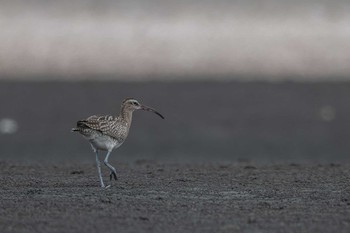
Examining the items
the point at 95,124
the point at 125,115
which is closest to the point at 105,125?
the point at 95,124

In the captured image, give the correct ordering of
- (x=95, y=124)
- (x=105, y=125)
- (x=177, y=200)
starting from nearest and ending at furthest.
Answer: (x=177, y=200) → (x=95, y=124) → (x=105, y=125)

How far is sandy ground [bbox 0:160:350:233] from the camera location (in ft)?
45.9

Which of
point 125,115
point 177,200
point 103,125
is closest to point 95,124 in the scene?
point 103,125

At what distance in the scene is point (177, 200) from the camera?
1577cm

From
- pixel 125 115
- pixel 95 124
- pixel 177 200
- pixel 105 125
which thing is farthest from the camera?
pixel 125 115

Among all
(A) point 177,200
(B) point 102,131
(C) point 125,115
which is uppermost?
(C) point 125,115

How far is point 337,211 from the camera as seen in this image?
14914mm

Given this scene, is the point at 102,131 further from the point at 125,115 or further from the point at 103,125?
the point at 125,115

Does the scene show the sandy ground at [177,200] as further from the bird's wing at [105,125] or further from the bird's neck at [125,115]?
the bird's neck at [125,115]

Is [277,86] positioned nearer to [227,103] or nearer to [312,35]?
[227,103]

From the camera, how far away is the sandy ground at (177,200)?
13992mm

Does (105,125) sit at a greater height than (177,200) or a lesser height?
greater

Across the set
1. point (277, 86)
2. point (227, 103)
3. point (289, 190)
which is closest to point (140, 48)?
point (277, 86)

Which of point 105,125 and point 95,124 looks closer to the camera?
point 95,124
